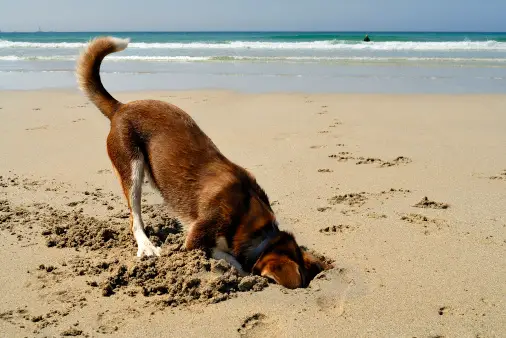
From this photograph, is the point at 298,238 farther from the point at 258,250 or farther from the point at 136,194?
the point at 136,194

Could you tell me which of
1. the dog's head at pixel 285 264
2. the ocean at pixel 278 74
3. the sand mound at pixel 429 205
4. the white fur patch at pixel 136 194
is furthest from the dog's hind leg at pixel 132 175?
the ocean at pixel 278 74

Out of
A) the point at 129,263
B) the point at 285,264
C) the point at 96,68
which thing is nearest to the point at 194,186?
the point at 129,263

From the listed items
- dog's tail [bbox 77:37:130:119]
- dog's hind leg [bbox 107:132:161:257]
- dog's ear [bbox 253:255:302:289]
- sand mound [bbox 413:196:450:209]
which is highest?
dog's tail [bbox 77:37:130:119]

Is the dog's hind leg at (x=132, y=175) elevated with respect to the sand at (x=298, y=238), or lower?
elevated

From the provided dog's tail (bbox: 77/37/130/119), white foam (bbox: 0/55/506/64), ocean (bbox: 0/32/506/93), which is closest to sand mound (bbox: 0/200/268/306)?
dog's tail (bbox: 77/37/130/119)

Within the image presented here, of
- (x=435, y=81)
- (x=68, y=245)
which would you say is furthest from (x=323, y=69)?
(x=68, y=245)

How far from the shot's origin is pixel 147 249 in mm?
3875

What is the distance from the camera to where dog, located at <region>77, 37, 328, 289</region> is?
11.2ft

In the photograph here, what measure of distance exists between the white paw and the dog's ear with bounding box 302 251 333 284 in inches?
43.3

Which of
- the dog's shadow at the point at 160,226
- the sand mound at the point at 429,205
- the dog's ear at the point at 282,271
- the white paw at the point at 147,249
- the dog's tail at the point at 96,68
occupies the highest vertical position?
the dog's tail at the point at 96,68

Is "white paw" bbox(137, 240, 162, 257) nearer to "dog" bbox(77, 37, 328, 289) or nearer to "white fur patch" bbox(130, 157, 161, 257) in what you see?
"dog" bbox(77, 37, 328, 289)

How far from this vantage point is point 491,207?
15.8 ft

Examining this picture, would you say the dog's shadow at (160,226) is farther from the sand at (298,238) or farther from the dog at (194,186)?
the dog at (194,186)

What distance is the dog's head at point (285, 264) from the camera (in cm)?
322
